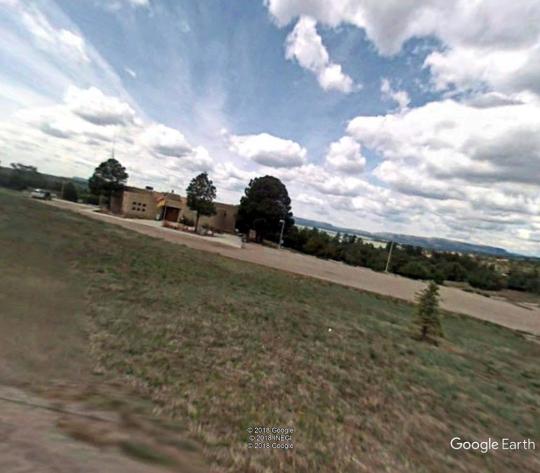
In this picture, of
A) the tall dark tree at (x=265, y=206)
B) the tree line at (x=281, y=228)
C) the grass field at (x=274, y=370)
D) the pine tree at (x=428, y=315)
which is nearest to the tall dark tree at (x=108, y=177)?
the tree line at (x=281, y=228)

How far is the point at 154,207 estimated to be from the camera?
157ft

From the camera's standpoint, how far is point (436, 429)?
3977 mm

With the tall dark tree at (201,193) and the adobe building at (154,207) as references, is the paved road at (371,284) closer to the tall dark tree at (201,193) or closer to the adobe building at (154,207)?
the tall dark tree at (201,193)

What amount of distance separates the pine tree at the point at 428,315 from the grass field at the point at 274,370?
72 centimetres

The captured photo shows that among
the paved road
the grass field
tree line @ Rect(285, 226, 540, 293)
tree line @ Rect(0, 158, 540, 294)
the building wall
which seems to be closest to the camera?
the grass field

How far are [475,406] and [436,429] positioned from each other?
167cm

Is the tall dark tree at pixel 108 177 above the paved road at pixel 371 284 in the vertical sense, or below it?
above

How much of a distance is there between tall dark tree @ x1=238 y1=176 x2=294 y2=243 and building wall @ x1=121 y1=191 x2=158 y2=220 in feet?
46.4

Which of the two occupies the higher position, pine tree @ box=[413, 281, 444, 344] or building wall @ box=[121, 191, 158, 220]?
building wall @ box=[121, 191, 158, 220]

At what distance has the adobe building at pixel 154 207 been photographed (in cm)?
4606

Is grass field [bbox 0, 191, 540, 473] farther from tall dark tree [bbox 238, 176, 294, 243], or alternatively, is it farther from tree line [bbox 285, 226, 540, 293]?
tree line [bbox 285, 226, 540, 293]

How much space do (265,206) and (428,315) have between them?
35.2 m

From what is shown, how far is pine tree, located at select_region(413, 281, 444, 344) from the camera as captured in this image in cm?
959

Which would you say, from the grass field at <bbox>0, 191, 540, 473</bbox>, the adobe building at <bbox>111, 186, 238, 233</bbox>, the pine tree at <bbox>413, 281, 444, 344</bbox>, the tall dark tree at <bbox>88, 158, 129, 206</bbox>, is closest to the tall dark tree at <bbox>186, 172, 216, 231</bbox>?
the adobe building at <bbox>111, 186, 238, 233</bbox>
